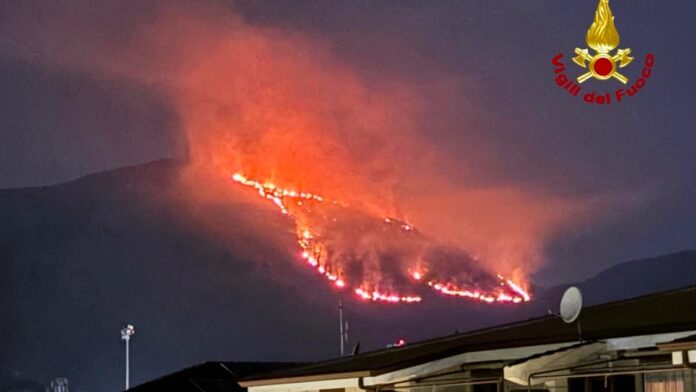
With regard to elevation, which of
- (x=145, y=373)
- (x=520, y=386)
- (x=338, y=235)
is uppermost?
(x=338, y=235)

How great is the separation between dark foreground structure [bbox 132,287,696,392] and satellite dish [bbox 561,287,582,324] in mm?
207

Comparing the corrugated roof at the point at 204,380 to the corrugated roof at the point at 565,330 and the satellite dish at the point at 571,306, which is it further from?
the satellite dish at the point at 571,306

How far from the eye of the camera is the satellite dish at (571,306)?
16531 millimetres

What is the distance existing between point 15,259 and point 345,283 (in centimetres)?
6973

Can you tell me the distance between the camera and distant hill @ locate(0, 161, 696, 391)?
168625 millimetres

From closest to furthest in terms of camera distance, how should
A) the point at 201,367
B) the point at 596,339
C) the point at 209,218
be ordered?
the point at 596,339 < the point at 201,367 < the point at 209,218

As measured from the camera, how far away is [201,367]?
3061 centimetres

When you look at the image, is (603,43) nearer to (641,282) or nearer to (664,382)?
(664,382)

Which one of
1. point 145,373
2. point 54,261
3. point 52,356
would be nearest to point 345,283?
point 145,373

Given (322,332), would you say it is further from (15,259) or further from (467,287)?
(15,259)

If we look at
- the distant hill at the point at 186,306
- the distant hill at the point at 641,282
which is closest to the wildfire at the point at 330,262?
the distant hill at the point at 186,306

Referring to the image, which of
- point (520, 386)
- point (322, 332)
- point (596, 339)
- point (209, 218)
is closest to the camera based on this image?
point (596, 339)

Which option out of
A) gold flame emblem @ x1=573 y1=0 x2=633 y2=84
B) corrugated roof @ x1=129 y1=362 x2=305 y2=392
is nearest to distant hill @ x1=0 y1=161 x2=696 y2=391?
corrugated roof @ x1=129 y1=362 x2=305 y2=392

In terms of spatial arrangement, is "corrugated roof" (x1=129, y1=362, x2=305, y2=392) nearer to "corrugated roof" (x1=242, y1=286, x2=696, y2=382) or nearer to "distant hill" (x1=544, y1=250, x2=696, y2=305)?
"corrugated roof" (x1=242, y1=286, x2=696, y2=382)
